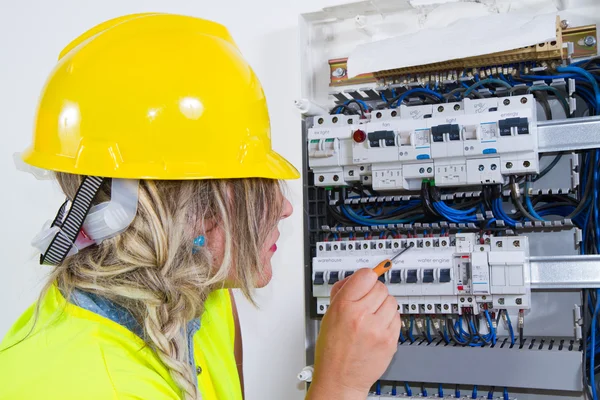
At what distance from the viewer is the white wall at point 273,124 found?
2.18 meters

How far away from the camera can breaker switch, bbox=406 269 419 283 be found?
1.67 metres

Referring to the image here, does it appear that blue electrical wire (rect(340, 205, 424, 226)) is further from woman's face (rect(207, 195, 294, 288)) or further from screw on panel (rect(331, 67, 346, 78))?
woman's face (rect(207, 195, 294, 288))

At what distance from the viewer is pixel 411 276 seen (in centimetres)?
168

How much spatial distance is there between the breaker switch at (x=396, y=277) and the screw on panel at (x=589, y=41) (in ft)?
2.57

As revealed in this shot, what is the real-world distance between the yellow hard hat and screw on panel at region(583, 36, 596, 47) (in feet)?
3.45

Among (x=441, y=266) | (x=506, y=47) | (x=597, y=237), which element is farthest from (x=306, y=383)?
(x=506, y=47)

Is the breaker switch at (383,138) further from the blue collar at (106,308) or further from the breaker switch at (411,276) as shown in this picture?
the blue collar at (106,308)

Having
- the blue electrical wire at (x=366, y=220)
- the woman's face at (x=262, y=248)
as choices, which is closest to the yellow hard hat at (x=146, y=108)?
the woman's face at (x=262, y=248)

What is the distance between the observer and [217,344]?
4.22 ft

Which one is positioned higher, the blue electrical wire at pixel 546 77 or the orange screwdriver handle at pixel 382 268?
the blue electrical wire at pixel 546 77

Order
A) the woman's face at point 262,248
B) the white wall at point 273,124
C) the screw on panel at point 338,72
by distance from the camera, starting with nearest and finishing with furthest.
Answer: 1. the woman's face at point 262,248
2. the screw on panel at point 338,72
3. the white wall at point 273,124

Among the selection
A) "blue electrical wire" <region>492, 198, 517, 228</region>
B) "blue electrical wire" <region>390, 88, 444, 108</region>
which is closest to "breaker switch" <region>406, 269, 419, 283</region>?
"blue electrical wire" <region>492, 198, 517, 228</region>

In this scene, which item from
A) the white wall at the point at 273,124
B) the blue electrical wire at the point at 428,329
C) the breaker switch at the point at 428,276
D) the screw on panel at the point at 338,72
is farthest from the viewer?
the white wall at the point at 273,124

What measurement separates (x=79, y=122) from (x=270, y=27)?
135 cm
